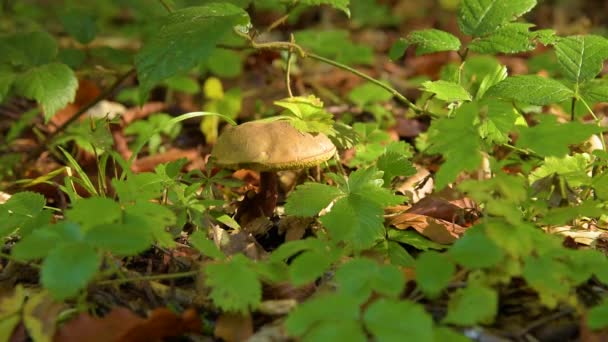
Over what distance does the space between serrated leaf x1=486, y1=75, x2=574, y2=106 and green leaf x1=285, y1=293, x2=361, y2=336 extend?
100cm

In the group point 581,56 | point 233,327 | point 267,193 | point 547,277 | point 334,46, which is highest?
point 581,56

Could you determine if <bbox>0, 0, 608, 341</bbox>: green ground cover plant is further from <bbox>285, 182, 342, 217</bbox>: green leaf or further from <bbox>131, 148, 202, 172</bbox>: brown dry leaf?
<bbox>131, 148, 202, 172</bbox>: brown dry leaf

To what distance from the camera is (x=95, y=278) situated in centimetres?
159

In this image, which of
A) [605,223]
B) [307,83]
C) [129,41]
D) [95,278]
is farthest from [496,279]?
[129,41]

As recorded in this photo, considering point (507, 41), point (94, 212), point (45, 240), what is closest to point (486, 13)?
point (507, 41)

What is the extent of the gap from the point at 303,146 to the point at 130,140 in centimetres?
149

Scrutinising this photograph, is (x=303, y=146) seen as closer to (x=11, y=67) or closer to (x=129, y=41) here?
(x=11, y=67)

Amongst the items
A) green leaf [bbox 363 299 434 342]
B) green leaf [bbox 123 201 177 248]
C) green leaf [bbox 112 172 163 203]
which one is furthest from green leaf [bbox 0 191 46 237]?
green leaf [bbox 363 299 434 342]

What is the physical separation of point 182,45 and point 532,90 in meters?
1.04

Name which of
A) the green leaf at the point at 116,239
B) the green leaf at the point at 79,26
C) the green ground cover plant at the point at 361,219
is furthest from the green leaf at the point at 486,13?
the green leaf at the point at 79,26

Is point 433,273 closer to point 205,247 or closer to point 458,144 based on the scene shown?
point 458,144

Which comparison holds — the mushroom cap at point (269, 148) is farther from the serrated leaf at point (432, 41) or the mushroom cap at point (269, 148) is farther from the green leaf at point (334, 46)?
the green leaf at point (334, 46)

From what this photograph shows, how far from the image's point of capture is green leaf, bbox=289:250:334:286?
4.68 ft

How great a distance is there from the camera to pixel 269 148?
2.00m
